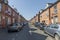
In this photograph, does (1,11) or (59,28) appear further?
(1,11)

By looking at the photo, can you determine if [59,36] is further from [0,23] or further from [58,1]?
[0,23]

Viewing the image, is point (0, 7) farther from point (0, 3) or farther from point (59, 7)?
point (59, 7)

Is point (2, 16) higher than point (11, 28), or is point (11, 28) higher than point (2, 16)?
point (2, 16)

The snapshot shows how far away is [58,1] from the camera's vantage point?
2962cm

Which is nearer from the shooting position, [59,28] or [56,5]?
[59,28]

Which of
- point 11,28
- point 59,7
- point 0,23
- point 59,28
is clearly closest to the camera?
point 59,28

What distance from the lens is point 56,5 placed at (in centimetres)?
3134

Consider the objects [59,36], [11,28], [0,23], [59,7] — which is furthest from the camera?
[0,23]

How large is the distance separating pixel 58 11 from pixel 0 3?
45.1 ft

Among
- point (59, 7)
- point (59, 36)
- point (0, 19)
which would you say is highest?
point (59, 7)

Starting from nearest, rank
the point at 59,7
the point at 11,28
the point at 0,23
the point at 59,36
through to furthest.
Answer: the point at 59,36 < the point at 11,28 < the point at 59,7 < the point at 0,23

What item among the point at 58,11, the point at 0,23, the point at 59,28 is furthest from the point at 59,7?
the point at 59,28

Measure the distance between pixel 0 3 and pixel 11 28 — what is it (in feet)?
41.7

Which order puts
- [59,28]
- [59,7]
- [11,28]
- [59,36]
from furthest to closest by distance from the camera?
[59,7]
[11,28]
[59,28]
[59,36]
